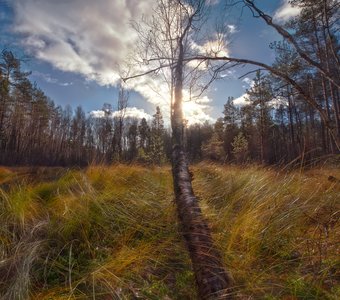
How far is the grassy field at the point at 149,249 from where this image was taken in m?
1.61

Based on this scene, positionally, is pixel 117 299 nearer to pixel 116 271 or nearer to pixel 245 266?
pixel 116 271

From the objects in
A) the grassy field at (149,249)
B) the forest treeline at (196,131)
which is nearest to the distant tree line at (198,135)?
the forest treeline at (196,131)

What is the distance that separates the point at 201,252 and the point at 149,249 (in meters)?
0.53

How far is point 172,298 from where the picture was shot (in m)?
1.66

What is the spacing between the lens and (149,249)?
2.19m

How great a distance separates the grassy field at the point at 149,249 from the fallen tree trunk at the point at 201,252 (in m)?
0.10

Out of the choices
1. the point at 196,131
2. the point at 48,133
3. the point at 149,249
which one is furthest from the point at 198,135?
the point at 149,249

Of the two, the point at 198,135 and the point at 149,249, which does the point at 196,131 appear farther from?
the point at 149,249

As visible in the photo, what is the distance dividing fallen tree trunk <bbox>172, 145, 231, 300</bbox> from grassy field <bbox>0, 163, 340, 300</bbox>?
0.10 metres

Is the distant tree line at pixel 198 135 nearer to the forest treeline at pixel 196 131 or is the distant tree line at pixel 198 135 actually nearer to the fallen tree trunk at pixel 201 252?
the forest treeline at pixel 196 131

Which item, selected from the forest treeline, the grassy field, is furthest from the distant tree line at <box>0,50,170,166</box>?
the grassy field

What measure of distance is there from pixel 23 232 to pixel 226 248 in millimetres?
2046

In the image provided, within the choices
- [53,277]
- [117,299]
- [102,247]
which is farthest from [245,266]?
[53,277]

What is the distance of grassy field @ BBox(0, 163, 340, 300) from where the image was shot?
5.28 feet
